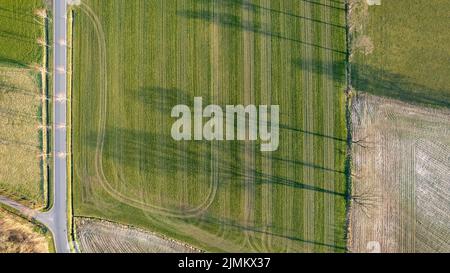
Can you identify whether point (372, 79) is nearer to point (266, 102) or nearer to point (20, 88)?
point (266, 102)

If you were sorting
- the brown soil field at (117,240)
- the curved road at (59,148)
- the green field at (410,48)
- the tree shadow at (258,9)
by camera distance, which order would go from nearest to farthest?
the green field at (410,48) < the tree shadow at (258,9) < the brown soil field at (117,240) < the curved road at (59,148)

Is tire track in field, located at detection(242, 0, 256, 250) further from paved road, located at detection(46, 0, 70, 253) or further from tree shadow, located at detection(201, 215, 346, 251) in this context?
paved road, located at detection(46, 0, 70, 253)

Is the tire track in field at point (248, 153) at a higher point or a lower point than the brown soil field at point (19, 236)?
higher

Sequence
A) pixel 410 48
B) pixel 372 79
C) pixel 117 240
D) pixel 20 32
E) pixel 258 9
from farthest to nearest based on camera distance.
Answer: pixel 20 32
pixel 117 240
pixel 258 9
pixel 372 79
pixel 410 48

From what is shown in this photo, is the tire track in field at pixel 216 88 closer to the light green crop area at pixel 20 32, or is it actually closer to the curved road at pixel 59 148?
the curved road at pixel 59 148

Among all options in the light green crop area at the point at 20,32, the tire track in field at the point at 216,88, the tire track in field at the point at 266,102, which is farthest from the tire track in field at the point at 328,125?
the light green crop area at the point at 20,32

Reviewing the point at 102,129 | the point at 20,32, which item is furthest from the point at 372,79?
the point at 20,32
